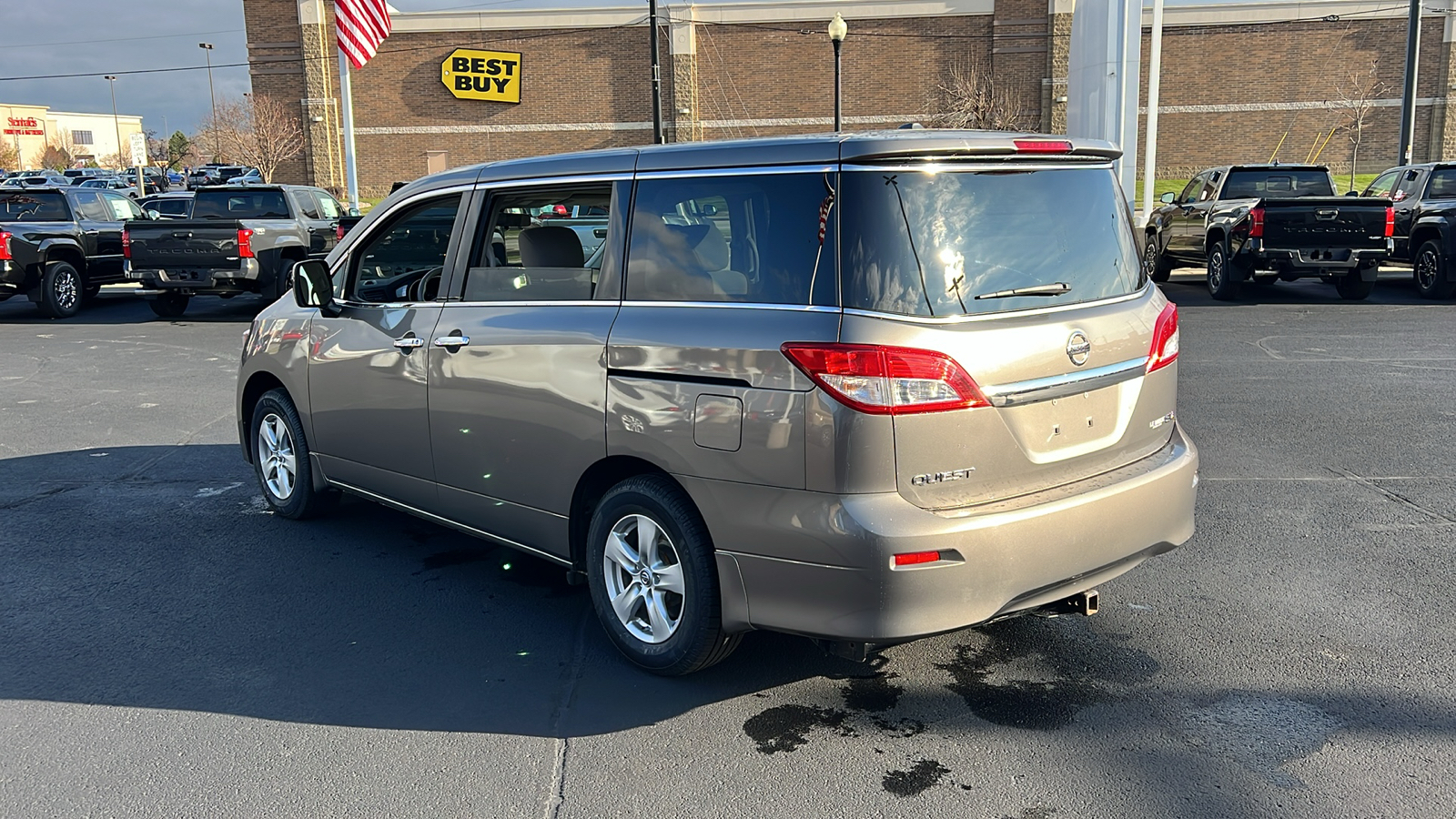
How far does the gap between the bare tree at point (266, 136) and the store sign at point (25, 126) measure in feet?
315

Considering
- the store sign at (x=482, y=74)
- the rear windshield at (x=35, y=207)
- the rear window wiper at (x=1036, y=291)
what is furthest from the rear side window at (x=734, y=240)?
the store sign at (x=482, y=74)

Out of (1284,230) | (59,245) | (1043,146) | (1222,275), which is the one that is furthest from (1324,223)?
(59,245)

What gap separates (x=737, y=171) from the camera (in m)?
4.02

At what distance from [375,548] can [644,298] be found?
2531mm

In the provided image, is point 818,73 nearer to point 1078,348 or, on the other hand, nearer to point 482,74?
point 482,74

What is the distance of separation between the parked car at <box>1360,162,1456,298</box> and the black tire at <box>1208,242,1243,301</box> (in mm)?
1933

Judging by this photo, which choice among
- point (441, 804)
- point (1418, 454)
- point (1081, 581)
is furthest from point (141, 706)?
point (1418, 454)

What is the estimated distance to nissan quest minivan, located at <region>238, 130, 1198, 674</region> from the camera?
3586 mm

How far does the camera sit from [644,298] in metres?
4.23

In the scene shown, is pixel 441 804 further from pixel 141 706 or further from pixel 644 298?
pixel 644 298

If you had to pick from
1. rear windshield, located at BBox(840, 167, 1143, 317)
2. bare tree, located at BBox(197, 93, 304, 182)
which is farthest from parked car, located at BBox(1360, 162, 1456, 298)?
bare tree, located at BBox(197, 93, 304, 182)

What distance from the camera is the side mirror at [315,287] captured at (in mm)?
5715

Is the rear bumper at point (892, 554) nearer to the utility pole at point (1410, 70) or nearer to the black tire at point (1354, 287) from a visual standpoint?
the black tire at point (1354, 287)

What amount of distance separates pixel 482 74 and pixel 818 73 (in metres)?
12.7
